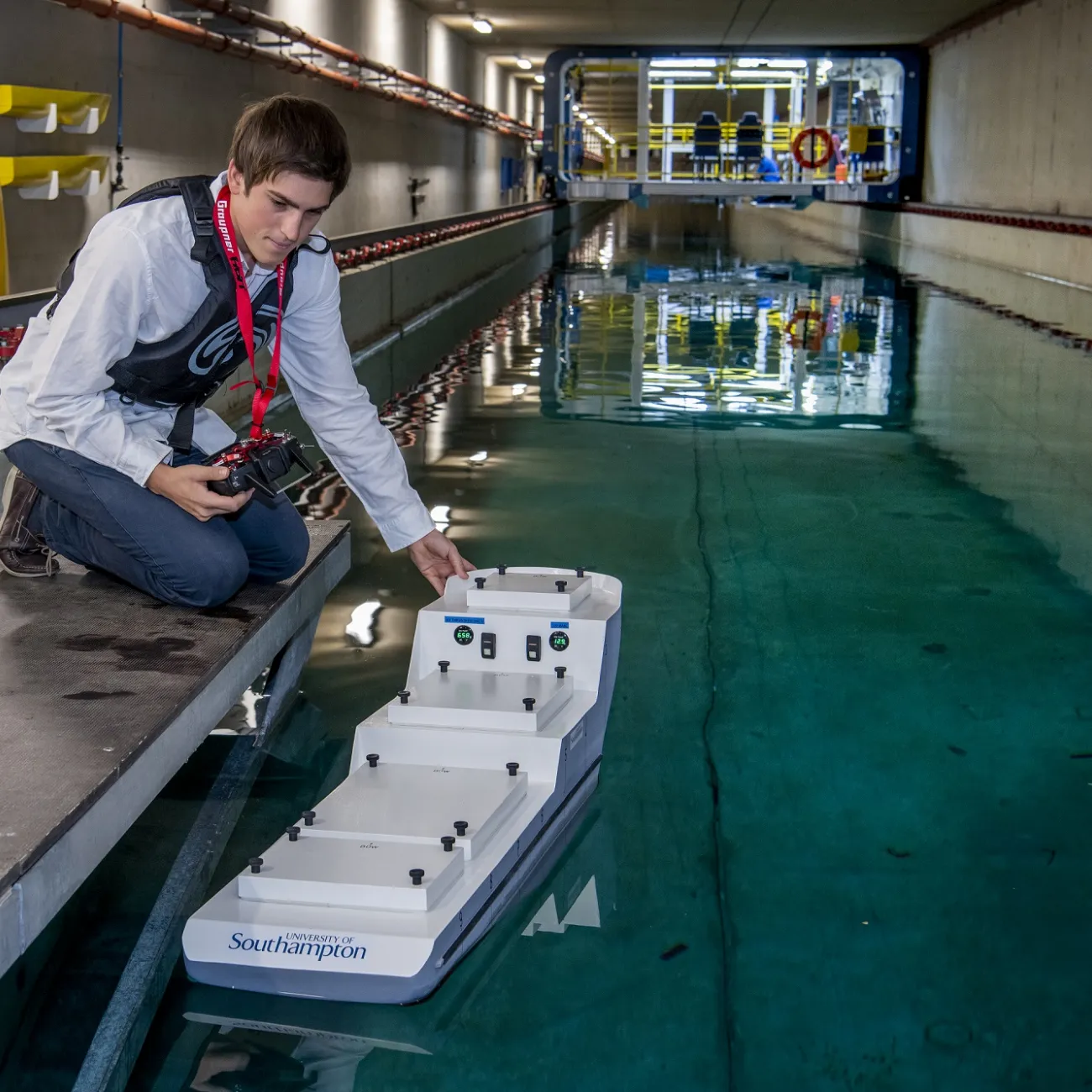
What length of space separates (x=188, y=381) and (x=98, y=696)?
2.54ft

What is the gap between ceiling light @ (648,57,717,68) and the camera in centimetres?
2436

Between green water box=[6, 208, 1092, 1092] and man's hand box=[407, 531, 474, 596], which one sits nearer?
green water box=[6, 208, 1092, 1092]

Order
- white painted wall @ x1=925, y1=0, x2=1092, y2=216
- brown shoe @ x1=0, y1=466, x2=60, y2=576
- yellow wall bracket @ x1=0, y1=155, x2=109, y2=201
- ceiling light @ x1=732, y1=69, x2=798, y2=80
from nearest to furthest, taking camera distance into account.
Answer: brown shoe @ x1=0, y1=466, x2=60, y2=576 → yellow wall bracket @ x1=0, y1=155, x2=109, y2=201 → white painted wall @ x1=925, y1=0, x2=1092, y2=216 → ceiling light @ x1=732, y1=69, x2=798, y2=80

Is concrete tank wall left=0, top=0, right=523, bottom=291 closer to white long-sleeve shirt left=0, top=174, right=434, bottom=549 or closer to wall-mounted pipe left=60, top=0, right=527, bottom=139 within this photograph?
wall-mounted pipe left=60, top=0, right=527, bottom=139

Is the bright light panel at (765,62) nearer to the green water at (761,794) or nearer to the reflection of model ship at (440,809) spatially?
the green water at (761,794)

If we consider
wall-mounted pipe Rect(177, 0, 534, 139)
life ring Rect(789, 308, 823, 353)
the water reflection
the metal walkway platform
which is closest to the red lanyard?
the metal walkway platform

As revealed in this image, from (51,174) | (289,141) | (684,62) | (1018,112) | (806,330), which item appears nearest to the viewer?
(289,141)

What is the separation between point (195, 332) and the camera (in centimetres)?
261

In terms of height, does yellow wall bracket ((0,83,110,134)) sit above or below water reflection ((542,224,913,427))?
above

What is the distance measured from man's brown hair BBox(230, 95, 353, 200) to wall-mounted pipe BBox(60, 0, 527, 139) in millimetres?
4536

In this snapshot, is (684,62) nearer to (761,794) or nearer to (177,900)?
(761,794)

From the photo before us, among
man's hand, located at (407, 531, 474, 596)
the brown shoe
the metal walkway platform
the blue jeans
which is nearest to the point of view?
the metal walkway platform

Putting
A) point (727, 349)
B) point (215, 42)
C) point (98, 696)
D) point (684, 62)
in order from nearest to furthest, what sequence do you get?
point (98, 696) < point (215, 42) < point (727, 349) < point (684, 62)

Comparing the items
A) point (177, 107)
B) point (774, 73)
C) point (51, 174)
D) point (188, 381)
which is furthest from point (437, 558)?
point (774, 73)
